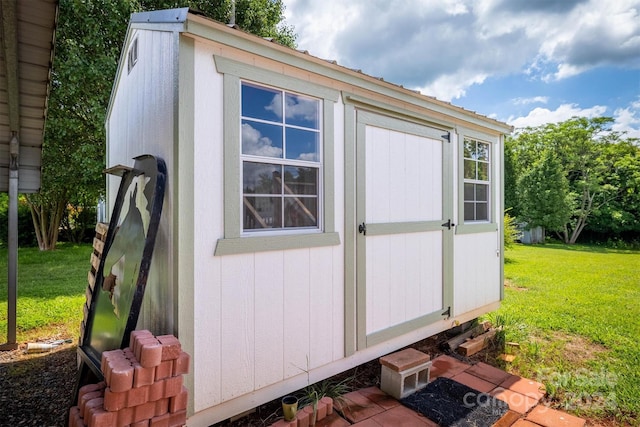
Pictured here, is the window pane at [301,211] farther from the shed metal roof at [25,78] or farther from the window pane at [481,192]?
the window pane at [481,192]

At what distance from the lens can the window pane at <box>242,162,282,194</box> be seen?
2.34 m

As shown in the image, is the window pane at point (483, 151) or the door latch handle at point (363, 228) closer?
the door latch handle at point (363, 228)

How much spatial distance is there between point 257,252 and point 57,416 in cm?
203

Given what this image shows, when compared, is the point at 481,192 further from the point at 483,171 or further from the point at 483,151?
the point at 483,151

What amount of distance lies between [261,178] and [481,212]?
3221 mm

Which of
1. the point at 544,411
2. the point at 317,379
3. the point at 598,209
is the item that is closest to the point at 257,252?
the point at 317,379

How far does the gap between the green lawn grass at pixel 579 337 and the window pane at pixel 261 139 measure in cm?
303

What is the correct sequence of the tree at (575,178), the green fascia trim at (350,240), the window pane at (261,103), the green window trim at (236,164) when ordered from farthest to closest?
the tree at (575,178) < the green fascia trim at (350,240) < the window pane at (261,103) < the green window trim at (236,164)

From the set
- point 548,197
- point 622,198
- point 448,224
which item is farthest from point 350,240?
point 622,198

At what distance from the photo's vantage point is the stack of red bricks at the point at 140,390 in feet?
5.25

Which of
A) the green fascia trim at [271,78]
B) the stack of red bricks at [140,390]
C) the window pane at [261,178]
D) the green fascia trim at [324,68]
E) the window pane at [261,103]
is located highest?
the green fascia trim at [324,68]

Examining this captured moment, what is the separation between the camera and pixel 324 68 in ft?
8.66

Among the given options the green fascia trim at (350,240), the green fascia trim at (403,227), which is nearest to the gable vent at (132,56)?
the green fascia trim at (350,240)

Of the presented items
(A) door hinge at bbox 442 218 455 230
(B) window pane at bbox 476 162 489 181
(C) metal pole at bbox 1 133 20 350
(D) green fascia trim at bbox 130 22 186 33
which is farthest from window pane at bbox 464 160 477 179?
(C) metal pole at bbox 1 133 20 350
